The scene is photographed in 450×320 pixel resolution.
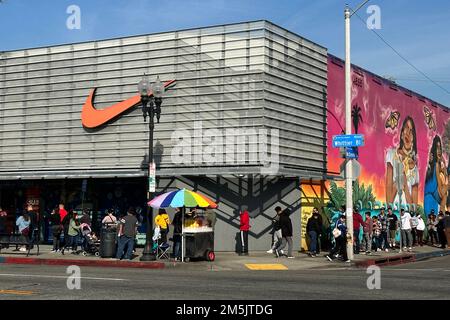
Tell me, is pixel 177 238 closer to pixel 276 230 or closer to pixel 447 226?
pixel 276 230

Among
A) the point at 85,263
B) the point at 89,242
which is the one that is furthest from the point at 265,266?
the point at 89,242

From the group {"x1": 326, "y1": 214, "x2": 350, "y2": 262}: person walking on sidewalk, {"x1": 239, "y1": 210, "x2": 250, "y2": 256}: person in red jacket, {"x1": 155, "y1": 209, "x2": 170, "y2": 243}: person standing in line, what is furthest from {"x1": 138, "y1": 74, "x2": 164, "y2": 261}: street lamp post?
{"x1": 326, "y1": 214, "x2": 350, "y2": 262}: person walking on sidewalk

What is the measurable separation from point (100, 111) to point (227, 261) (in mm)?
9186

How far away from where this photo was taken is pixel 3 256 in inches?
818

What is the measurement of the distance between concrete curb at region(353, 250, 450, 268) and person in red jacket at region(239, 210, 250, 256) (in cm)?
418

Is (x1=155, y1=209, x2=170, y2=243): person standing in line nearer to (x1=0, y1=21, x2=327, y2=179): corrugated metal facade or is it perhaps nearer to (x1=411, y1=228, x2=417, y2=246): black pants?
(x1=0, y1=21, x2=327, y2=179): corrugated metal facade

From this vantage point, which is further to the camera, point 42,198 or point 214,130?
point 42,198

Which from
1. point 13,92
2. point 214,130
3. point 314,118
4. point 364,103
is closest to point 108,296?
point 214,130

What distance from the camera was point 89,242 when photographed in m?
21.3

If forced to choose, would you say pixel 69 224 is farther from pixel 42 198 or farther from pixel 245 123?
pixel 245 123

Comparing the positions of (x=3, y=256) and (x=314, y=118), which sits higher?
(x=314, y=118)
